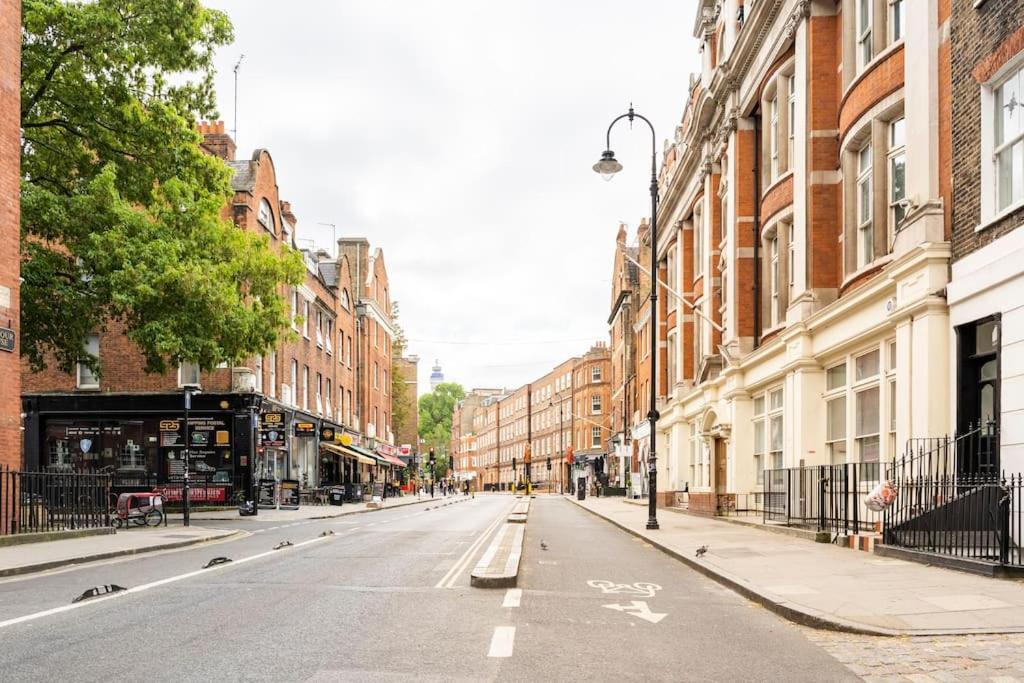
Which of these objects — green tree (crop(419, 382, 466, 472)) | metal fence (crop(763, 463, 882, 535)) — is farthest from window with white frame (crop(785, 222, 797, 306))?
green tree (crop(419, 382, 466, 472))

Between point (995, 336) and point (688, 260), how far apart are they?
27.2 meters

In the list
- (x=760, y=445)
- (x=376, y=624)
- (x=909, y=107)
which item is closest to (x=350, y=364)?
(x=760, y=445)

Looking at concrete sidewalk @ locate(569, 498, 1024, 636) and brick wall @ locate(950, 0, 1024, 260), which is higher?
Answer: brick wall @ locate(950, 0, 1024, 260)

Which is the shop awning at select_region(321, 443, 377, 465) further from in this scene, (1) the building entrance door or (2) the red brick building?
(1) the building entrance door

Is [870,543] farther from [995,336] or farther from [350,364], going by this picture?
[350,364]

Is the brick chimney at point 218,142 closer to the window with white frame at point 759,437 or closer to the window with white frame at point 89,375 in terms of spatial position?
the window with white frame at point 89,375

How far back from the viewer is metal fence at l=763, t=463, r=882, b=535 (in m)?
17.8

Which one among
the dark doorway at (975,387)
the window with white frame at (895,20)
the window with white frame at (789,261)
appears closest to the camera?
the dark doorway at (975,387)

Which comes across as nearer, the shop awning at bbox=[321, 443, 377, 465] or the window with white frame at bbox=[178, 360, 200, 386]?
the window with white frame at bbox=[178, 360, 200, 386]

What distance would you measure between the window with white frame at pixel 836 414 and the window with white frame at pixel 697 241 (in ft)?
50.9

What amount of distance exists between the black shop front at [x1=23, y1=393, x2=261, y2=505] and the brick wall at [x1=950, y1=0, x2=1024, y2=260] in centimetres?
2779

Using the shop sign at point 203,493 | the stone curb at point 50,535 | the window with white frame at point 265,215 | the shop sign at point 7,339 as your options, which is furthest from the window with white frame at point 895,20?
the shop sign at point 203,493

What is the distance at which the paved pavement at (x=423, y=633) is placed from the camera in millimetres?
6711

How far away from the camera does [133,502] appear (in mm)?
24609
